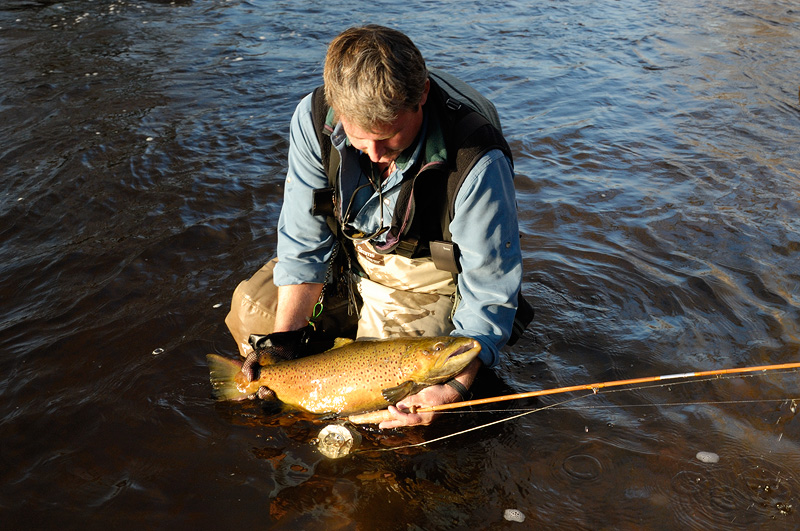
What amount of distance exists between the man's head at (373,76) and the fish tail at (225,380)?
157cm

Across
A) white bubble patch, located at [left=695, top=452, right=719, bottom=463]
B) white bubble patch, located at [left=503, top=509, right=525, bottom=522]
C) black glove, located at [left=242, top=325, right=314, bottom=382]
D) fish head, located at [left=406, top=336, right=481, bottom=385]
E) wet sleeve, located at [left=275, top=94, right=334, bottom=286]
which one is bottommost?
white bubble patch, located at [left=503, top=509, right=525, bottom=522]

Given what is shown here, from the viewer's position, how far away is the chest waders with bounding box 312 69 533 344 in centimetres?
314

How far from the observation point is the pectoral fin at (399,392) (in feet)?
10.6

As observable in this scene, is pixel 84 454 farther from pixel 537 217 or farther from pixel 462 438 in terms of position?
pixel 537 217

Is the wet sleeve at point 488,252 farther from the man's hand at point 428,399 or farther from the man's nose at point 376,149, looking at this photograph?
the man's nose at point 376,149

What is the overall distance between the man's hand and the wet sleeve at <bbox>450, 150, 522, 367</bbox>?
12cm

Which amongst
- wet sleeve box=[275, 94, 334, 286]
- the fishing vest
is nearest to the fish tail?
wet sleeve box=[275, 94, 334, 286]

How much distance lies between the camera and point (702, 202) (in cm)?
621

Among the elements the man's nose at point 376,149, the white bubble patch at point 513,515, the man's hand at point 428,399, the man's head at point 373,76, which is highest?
the man's head at point 373,76

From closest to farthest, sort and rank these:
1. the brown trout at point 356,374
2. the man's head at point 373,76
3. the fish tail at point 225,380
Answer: the man's head at point 373,76 → the brown trout at point 356,374 → the fish tail at point 225,380

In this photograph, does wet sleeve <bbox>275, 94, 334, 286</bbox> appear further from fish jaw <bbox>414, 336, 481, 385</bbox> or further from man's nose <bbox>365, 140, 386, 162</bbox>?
fish jaw <bbox>414, 336, 481, 385</bbox>

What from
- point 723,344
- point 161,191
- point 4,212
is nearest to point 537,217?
point 723,344

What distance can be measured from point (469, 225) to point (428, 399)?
2.83ft

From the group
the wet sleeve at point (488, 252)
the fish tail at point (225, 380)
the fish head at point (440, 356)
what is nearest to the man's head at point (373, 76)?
the wet sleeve at point (488, 252)
